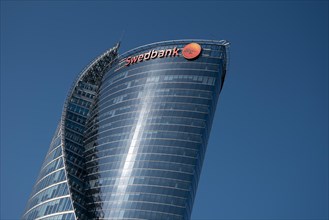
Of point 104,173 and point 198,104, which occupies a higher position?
point 198,104

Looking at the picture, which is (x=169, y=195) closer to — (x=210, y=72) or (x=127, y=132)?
(x=127, y=132)

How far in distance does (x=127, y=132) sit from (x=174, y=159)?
23.1 meters

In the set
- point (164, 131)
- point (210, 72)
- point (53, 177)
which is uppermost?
point (210, 72)

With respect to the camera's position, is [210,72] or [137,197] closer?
[137,197]

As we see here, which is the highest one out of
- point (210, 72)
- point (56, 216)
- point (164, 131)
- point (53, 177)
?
point (210, 72)

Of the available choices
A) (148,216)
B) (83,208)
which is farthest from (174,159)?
(83,208)

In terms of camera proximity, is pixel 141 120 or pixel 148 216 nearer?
pixel 148 216

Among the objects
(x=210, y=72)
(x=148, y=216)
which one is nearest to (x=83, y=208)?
(x=148, y=216)

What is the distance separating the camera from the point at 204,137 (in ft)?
613

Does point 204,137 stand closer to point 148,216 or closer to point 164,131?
point 164,131

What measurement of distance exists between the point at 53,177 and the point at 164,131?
38.4 m

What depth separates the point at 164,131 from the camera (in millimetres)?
188750

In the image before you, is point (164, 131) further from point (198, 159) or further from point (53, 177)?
point (53, 177)

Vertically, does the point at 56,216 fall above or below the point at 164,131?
below
